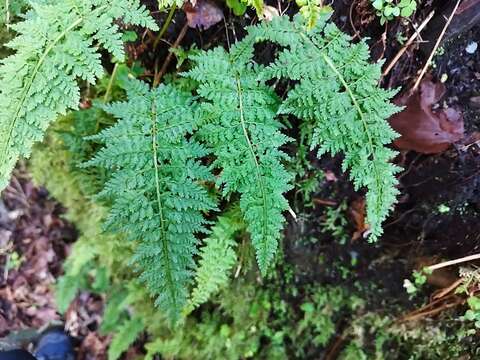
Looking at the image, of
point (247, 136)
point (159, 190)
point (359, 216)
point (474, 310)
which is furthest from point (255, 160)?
point (474, 310)

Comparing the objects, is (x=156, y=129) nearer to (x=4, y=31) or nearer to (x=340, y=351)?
(x=4, y=31)

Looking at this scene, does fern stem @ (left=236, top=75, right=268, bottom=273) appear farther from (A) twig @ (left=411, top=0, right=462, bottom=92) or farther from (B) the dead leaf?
(A) twig @ (left=411, top=0, right=462, bottom=92)

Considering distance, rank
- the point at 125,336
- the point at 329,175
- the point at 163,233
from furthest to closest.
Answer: the point at 125,336, the point at 329,175, the point at 163,233

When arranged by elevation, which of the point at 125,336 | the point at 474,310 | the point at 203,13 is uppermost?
the point at 203,13

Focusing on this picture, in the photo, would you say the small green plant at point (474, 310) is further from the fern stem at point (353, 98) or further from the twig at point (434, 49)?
the twig at point (434, 49)

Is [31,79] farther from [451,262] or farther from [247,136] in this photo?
[451,262]

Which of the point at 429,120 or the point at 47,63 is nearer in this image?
the point at 47,63
